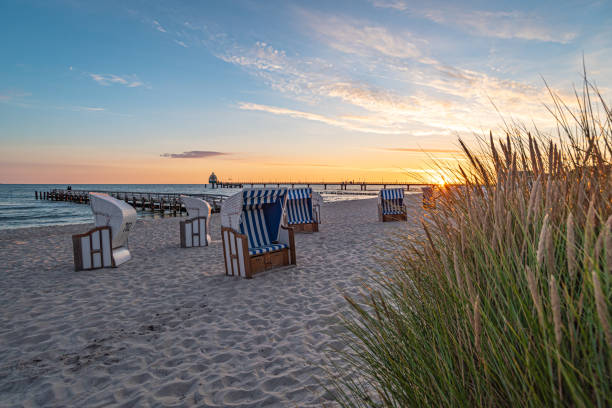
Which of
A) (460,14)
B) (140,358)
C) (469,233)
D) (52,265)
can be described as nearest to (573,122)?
(469,233)

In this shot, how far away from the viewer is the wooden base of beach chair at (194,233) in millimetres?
8883

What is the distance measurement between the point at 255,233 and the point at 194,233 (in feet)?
10.2

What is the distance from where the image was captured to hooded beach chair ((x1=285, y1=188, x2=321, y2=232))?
10867 millimetres

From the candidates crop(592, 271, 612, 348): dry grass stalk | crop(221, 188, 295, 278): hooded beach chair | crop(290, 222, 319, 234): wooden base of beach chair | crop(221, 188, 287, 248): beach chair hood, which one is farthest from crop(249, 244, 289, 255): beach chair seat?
crop(592, 271, 612, 348): dry grass stalk

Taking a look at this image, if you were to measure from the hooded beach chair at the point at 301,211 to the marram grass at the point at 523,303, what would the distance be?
27.6 feet

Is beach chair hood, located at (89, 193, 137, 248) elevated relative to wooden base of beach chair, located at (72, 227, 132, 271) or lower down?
elevated

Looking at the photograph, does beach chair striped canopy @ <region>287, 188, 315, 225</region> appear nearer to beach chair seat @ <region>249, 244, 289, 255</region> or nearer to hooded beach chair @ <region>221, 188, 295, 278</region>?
hooded beach chair @ <region>221, 188, 295, 278</region>

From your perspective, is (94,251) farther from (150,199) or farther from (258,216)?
(150,199)

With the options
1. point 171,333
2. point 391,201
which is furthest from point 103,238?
point 391,201

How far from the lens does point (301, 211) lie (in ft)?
36.6

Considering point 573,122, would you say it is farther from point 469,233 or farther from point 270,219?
point 270,219

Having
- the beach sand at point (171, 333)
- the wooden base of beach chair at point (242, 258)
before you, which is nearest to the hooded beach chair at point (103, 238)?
the beach sand at point (171, 333)

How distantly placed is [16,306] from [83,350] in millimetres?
2265

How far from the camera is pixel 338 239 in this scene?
9.60 meters
